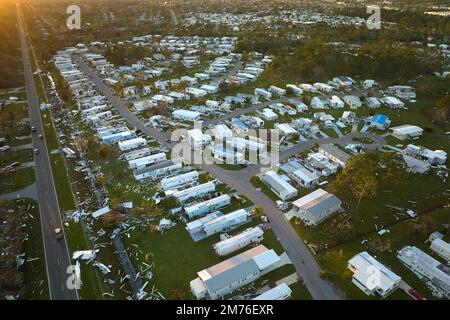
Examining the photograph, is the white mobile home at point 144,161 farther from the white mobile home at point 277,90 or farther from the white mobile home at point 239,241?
the white mobile home at point 277,90

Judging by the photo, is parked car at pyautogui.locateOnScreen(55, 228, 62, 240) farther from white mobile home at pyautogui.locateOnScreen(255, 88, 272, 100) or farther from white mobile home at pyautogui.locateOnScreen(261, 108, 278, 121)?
white mobile home at pyautogui.locateOnScreen(255, 88, 272, 100)

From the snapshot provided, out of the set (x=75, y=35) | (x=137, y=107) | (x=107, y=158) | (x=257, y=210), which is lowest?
(x=257, y=210)

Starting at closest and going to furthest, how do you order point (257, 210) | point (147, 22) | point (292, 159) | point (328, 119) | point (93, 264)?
point (93, 264)
point (257, 210)
point (292, 159)
point (328, 119)
point (147, 22)

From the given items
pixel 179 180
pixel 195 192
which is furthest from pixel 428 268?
pixel 179 180

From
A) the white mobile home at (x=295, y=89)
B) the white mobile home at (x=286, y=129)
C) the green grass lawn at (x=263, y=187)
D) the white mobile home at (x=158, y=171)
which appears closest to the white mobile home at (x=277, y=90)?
the white mobile home at (x=295, y=89)

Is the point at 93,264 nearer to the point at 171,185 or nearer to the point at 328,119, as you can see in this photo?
the point at 171,185

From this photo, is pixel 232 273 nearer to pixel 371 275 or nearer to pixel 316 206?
pixel 371 275

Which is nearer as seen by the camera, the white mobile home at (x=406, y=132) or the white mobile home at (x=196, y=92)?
the white mobile home at (x=406, y=132)

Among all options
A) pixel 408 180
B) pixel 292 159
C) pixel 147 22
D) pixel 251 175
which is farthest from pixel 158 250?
pixel 147 22

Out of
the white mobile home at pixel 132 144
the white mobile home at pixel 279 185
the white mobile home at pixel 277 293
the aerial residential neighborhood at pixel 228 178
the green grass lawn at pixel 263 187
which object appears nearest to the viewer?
the white mobile home at pixel 277 293
